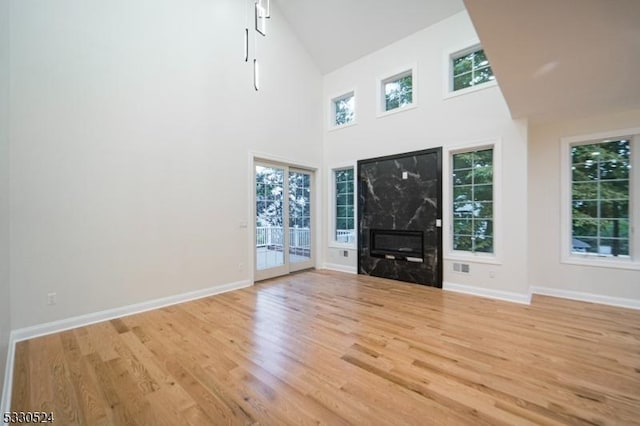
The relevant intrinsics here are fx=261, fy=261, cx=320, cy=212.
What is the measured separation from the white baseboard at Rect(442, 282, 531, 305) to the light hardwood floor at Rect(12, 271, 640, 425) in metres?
0.17

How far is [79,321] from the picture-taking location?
3.00m

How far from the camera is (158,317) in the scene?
325cm

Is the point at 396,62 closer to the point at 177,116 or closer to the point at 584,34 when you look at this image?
the point at 584,34

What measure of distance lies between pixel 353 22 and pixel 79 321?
6.33 metres

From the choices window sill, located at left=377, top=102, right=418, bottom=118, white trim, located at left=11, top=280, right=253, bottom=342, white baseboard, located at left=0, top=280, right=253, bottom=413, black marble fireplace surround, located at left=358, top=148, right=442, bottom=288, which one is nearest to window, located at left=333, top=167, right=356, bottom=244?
black marble fireplace surround, located at left=358, top=148, right=442, bottom=288

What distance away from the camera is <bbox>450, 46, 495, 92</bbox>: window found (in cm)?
409

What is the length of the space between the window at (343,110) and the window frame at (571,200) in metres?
3.73

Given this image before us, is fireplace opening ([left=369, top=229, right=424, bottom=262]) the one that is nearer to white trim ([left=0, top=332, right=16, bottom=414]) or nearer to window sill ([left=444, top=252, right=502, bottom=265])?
window sill ([left=444, top=252, right=502, bottom=265])

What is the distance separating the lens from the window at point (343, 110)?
589 centimetres

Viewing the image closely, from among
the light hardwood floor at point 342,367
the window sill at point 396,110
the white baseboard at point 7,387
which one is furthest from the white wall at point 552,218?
the white baseboard at point 7,387

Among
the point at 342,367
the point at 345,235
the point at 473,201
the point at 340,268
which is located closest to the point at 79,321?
the point at 342,367

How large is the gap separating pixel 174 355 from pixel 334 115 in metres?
5.53

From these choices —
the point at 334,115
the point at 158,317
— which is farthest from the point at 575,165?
the point at 158,317

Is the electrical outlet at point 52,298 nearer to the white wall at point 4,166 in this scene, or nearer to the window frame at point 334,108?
the white wall at point 4,166
